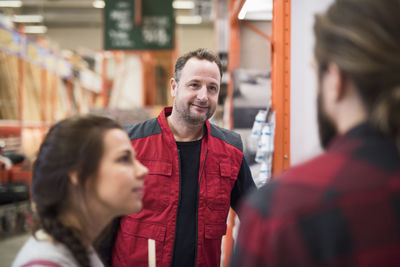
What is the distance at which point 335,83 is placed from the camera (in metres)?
0.81

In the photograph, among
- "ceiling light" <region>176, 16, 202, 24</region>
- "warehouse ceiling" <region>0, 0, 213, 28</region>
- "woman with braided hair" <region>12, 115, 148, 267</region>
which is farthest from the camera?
"ceiling light" <region>176, 16, 202, 24</region>

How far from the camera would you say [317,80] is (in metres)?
0.88

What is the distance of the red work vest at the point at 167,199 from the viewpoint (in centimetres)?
200

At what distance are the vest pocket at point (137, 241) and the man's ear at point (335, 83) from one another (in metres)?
1.40

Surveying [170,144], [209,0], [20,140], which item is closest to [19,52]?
[20,140]

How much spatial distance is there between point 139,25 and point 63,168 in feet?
19.3

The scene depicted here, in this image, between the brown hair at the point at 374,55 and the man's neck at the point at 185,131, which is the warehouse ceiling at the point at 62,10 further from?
the brown hair at the point at 374,55

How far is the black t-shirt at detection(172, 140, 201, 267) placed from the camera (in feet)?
6.56

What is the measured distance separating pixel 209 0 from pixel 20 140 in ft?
18.8

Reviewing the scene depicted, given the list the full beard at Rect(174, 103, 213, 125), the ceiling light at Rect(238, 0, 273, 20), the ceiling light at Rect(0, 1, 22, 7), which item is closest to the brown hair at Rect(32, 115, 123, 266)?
the full beard at Rect(174, 103, 213, 125)

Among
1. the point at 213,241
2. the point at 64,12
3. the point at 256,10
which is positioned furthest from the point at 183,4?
the point at 213,241

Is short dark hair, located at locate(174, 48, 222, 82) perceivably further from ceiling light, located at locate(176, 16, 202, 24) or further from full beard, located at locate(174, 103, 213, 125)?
ceiling light, located at locate(176, 16, 202, 24)

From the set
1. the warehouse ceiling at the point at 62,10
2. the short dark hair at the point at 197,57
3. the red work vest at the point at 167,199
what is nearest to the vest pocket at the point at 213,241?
the red work vest at the point at 167,199

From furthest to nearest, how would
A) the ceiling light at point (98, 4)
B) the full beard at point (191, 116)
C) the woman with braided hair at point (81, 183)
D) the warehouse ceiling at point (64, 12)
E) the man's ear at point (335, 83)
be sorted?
the warehouse ceiling at point (64, 12), the ceiling light at point (98, 4), the full beard at point (191, 116), the woman with braided hair at point (81, 183), the man's ear at point (335, 83)
